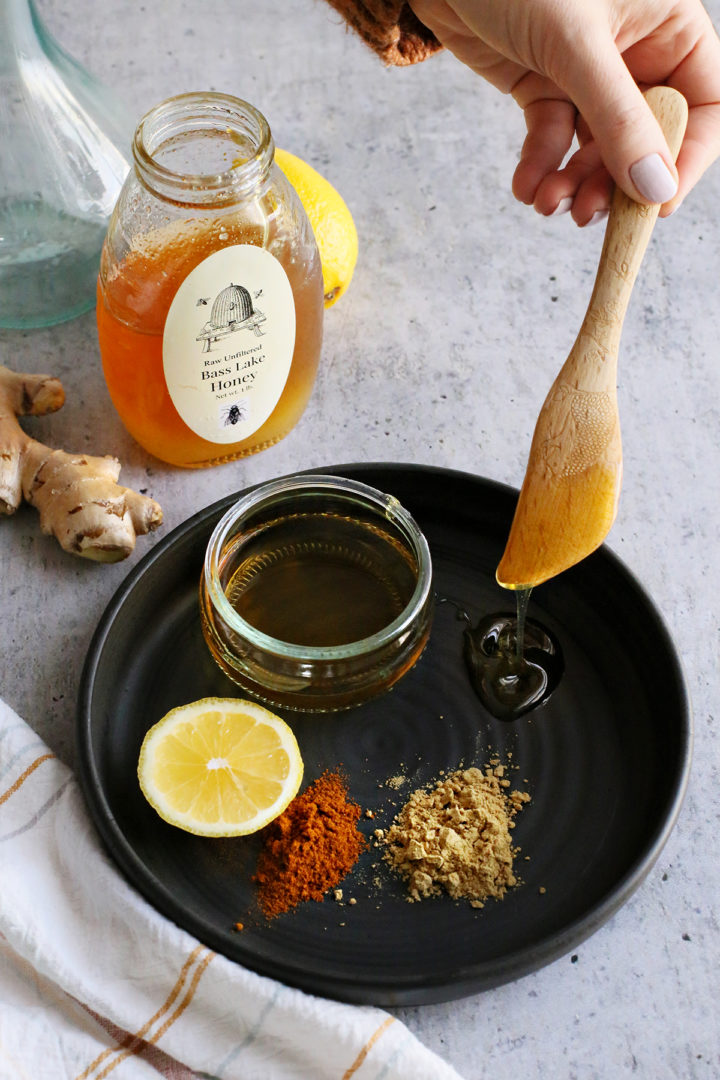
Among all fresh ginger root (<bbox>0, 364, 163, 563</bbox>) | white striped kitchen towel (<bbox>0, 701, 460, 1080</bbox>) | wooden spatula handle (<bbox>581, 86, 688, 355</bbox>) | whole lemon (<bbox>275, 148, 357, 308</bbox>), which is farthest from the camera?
whole lemon (<bbox>275, 148, 357, 308</bbox>)

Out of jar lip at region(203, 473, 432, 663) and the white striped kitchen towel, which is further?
jar lip at region(203, 473, 432, 663)

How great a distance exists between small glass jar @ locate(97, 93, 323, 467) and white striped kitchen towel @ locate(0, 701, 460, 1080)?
375mm

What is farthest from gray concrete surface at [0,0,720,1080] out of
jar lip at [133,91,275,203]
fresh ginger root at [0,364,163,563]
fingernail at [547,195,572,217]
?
jar lip at [133,91,275,203]

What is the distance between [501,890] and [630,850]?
0.32 ft

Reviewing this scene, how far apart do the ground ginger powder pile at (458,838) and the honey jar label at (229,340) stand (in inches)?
14.5

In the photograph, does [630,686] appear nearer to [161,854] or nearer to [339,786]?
[339,786]

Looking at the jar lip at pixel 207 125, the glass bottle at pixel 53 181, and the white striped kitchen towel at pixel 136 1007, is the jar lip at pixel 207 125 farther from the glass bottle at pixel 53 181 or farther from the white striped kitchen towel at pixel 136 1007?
the white striped kitchen towel at pixel 136 1007

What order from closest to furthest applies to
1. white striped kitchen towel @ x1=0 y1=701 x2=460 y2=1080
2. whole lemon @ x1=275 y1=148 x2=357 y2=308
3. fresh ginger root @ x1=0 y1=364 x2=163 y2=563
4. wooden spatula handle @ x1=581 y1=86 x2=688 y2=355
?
white striped kitchen towel @ x1=0 y1=701 x2=460 y2=1080, wooden spatula handle @ x1=581 y1=86 x2=688 y2=355, fresh ginger root @ x1=0 y1=364 x2=163 y2=563, whole lemon @ x1=275 y1=148 x2=357 y2=308

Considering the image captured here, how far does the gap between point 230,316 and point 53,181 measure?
1.15 ft

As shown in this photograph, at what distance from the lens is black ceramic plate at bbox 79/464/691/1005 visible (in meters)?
0.74

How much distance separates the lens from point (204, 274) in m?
0.85

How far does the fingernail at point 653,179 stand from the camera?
2.58ft

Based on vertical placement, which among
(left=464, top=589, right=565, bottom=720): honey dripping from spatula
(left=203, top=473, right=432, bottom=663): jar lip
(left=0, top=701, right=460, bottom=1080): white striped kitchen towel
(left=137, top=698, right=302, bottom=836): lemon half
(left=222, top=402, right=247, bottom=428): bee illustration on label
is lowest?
(left=0, top=701, right=460, bottom=1080): white striped kitchen towel

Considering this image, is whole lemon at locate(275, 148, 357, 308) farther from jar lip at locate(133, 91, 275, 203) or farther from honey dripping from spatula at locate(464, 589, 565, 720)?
honey dripping from spatula at locate(464, 589, 565, 720)
